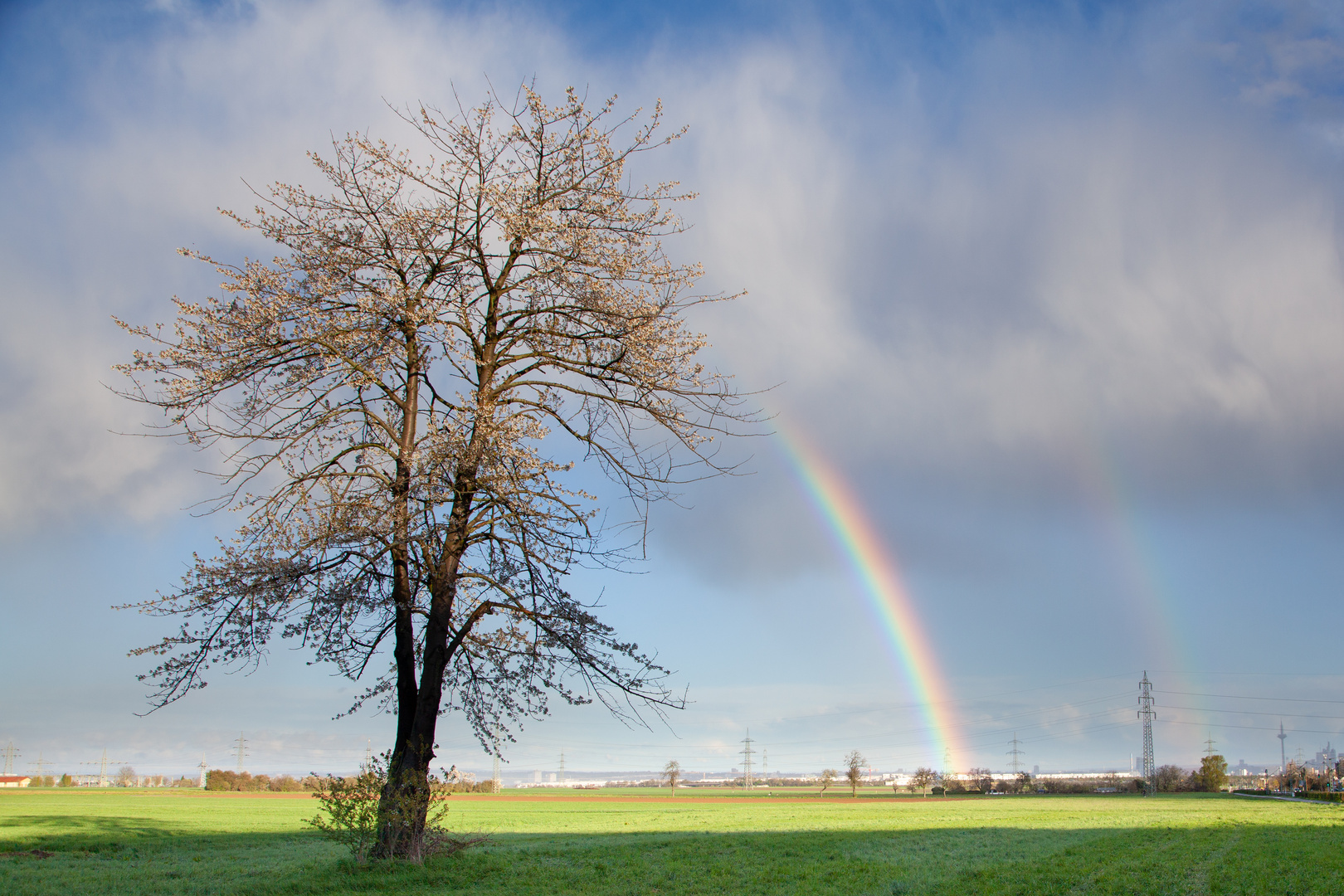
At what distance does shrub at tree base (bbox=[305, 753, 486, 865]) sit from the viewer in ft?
41.1

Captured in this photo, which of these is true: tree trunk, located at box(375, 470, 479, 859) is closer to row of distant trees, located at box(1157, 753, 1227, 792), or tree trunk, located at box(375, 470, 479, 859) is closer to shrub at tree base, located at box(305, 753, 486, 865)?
shrub at tree base, located at box(305, 753, 486, 865)

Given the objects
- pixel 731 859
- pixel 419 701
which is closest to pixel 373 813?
pixel 419 701

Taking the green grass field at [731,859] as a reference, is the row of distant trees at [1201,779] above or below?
below

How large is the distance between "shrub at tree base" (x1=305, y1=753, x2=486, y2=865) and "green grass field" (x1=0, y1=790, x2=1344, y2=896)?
1.19 ft

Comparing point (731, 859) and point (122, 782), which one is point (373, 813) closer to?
point (731, 859)

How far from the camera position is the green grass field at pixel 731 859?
13242mm

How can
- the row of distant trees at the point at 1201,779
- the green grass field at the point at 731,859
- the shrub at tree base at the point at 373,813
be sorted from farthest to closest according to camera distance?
the row of distant trees at the point at 1201,779 → the green grass field at the point at 731,859 → the shrub at tree base at the point at 373,813

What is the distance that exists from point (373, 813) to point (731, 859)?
350 inches

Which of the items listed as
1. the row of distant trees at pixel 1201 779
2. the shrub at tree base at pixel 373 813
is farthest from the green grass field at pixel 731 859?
the row of distant trees at pixel 1201 779

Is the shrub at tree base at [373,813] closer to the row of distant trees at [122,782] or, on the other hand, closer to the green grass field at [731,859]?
the green grass field at [731,859]

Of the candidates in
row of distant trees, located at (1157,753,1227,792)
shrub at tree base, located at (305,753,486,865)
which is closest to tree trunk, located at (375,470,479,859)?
shrub at tree base, located at (305,753,486,865)

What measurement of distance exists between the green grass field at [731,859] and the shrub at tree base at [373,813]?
36cm

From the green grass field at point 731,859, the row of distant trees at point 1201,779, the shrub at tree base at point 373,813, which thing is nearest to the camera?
the shrub at tree base at point 373,813

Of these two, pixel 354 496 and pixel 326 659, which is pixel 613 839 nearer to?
pixel 326 659
